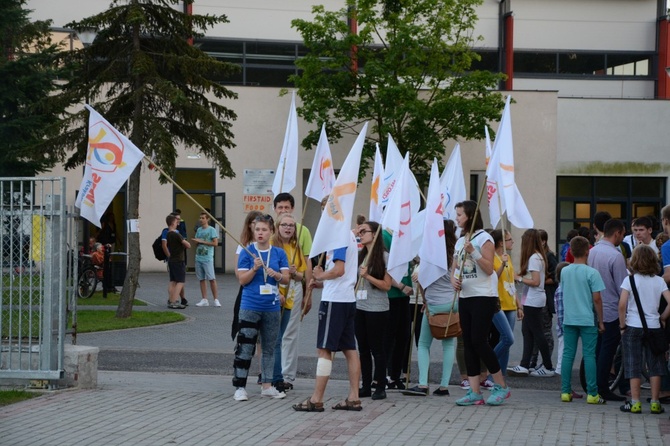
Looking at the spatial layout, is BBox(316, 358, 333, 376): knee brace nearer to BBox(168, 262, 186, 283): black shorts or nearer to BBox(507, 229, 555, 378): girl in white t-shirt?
BBox(507, 229, 555, 378): girl in white t-shirt

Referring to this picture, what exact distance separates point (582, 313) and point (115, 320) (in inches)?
392

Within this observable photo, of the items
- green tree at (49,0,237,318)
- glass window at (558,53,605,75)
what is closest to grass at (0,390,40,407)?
green tree at (49,0,237,318)

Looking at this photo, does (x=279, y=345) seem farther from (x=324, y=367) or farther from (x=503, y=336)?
(x=503, y=336)

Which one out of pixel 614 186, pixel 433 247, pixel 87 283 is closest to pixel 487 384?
pixel 433 247

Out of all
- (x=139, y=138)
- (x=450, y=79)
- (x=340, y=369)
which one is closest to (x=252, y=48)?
(x=450, y=79)

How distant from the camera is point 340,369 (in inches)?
544

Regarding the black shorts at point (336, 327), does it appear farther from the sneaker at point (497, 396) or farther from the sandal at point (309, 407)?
the sneaker at point (497, 396)

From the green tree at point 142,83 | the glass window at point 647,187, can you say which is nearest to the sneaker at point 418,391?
the green tree at point 142,83

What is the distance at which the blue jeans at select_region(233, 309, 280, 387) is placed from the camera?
34.4ft

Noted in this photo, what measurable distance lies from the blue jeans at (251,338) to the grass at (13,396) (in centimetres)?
203

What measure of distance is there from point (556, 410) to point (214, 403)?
10.7 feet

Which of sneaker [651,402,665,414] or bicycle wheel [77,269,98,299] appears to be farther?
bicycle wheel [77,269,98,299]

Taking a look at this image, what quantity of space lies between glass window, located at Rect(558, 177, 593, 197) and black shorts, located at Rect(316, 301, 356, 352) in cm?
2909

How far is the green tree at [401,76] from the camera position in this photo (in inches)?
1275
